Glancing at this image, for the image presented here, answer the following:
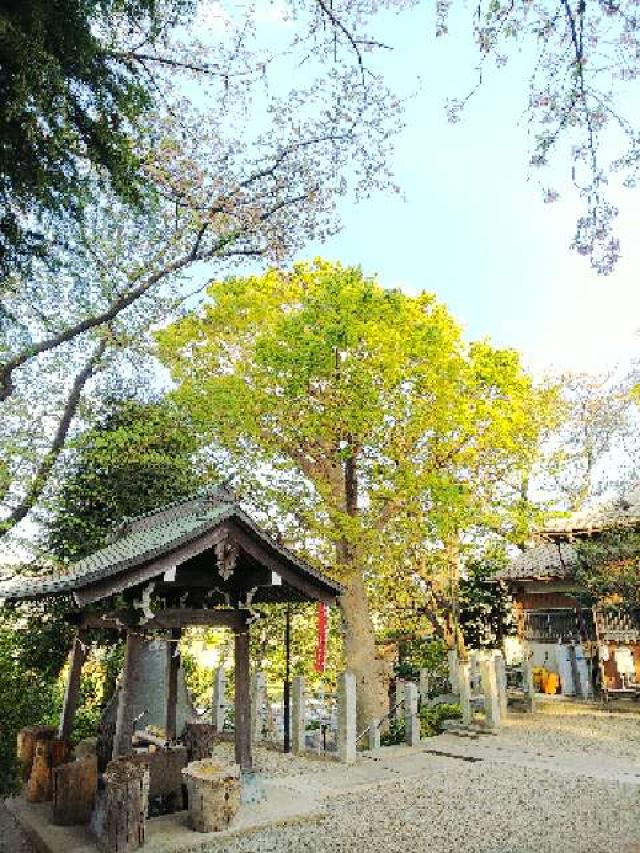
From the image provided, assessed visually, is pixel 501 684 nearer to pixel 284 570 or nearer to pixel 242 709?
pixel 242 709

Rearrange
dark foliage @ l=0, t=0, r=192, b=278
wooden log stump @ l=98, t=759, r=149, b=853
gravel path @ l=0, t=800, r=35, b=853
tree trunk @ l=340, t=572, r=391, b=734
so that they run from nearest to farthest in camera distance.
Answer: dark foliage @ l=0, t=0, r=192, b=278, wooden log stump @ l=98, t=759, r=149, b=853, gravel path @ l=0, t=800, r=35, b=853, tree trunk @ l=340, t=572, r=391, b=734

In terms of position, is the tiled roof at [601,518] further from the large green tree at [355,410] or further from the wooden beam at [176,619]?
the wooden beam at [176,619]

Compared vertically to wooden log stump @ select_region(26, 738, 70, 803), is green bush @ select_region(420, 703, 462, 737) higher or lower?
lower

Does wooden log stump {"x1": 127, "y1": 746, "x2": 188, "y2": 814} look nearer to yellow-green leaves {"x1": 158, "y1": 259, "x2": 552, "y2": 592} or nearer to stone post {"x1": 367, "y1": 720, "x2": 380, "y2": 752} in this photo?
stone post {"x1": 367, "y1": 720, "x2": 380, "y2": 752}

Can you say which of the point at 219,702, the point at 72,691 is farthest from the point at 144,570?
the point at 219,702

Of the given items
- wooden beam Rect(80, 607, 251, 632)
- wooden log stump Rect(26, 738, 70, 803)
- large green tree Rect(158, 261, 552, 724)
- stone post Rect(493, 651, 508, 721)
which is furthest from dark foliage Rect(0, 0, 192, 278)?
stone post Rect(493, 651, 508, 721)

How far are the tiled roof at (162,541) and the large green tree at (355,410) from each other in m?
6.14

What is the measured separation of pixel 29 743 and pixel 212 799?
3.99 metres

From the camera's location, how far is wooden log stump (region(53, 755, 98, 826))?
711 centimetres

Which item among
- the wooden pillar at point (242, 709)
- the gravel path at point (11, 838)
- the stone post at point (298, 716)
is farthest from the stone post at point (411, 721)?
the gravel path at point (11, 838)

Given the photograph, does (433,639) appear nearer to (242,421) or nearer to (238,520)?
(242,421)

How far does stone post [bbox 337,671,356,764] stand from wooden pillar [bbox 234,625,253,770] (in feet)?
11.1

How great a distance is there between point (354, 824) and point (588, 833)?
109 inches

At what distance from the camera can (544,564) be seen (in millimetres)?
20406
